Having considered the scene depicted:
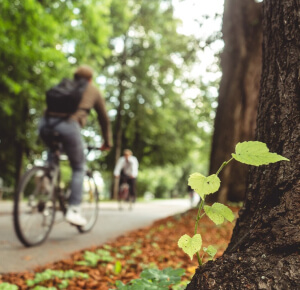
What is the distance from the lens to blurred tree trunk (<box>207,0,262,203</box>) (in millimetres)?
7617

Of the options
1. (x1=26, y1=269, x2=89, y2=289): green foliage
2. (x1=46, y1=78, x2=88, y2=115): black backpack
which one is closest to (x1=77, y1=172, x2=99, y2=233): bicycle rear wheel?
(x1=46, y1=78, x2=88, y2=115): black backpack

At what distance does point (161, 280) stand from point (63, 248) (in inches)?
96.9

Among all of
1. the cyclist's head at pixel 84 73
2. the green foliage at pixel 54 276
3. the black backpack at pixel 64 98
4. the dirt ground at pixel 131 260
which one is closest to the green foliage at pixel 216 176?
the dirt ground at pixel 131 260

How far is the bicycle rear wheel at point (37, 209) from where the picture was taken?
3.64 m

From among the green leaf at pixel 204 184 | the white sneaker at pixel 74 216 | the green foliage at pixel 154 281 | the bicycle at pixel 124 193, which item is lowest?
the bicycle at pixel 124 193

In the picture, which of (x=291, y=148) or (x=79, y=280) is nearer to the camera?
(x=291, y=148)

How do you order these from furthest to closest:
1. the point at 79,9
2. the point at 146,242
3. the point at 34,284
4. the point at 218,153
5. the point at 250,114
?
the point at 79,9
the point at 250,114
the point at 218,153
the point at 146,242
the point at 34,284

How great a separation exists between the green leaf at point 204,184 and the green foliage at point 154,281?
510mm

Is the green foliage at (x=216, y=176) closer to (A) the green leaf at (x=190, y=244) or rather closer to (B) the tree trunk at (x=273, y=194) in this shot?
(A) the green leaf at (x=190, y=244)

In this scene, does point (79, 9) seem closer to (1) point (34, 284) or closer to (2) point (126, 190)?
(2) point (126, 190)

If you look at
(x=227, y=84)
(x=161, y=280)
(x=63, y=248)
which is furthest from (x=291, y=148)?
(x=227, y=84)

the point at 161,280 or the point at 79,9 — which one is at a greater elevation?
the point at 79,9

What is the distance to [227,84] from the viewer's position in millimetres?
7711

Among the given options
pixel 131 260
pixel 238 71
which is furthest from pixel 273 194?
pixel 238 71
